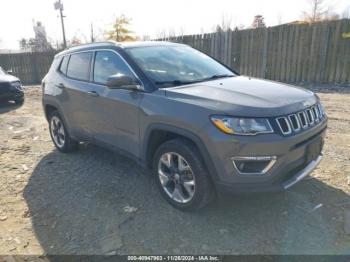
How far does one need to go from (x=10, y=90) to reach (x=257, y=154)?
990cm

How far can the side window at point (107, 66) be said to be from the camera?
12.1ft

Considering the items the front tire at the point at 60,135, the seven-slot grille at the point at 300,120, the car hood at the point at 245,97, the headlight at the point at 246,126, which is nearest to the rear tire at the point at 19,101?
the front tire at the point at 60,135

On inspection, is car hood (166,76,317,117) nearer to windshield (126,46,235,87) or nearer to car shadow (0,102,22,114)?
windshield (126,46,235,87)

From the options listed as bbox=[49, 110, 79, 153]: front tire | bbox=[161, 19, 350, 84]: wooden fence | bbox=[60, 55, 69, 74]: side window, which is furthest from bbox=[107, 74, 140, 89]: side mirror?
bbox=[161, 19, 350, 84]: wooden fence

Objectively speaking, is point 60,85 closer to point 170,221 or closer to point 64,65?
point 64,65

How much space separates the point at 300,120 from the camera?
9.38 feet

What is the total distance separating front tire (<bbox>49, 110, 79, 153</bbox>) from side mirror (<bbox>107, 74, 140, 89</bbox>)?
2.11 meters

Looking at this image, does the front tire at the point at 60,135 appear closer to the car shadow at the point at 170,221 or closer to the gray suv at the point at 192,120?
the gray suv at the point at 192,120

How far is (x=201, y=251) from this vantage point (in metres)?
2.70

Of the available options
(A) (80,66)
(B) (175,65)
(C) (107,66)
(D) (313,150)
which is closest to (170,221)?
(D) (313,150)

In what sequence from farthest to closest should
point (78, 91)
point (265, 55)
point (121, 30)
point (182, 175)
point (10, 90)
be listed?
point (121, 30) → point (265, 55) → point (10, 90) → point (78, 91) → point (182, 175)

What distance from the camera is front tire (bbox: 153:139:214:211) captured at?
2.95 meters

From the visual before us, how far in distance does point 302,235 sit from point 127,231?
1.65m

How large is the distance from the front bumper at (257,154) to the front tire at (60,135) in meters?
3.14
